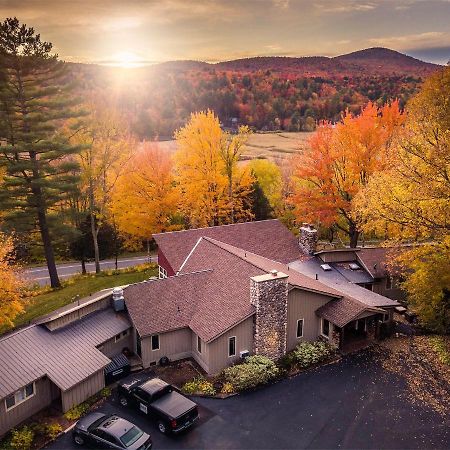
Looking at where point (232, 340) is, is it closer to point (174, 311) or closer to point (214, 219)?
point (174, 311)

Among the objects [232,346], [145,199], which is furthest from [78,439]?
[145,199]

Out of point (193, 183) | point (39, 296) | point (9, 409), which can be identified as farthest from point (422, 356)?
point (39, 296)

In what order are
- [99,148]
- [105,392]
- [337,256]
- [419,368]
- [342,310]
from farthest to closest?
[99,148] < [337,256] < [342,310] < [419,368] < [105,392]

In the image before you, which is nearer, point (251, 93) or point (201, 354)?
point (201, 354)

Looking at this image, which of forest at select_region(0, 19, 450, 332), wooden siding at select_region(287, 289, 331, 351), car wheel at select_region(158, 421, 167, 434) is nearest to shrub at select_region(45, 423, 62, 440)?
car wheel at select_region(158, 421, 167, 434)

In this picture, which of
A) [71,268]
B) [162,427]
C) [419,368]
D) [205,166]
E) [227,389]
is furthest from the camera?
[71,268]

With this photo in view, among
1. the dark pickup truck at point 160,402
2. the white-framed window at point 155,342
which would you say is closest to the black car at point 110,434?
the dark pickup truck at point 160,402

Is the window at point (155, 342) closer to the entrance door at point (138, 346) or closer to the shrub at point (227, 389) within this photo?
the entrance door at point (138, 346)

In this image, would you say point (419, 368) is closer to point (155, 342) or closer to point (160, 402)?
point (160, 402)
